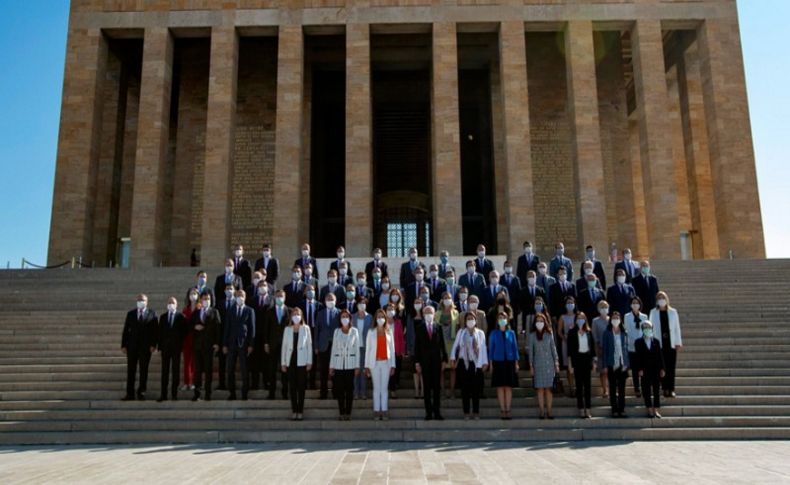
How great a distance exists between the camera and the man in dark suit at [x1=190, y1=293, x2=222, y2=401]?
9.53 m

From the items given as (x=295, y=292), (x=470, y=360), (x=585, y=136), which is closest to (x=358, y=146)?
(x=585, y=136)

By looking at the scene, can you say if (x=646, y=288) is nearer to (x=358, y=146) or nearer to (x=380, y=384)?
(x=380, y=384)

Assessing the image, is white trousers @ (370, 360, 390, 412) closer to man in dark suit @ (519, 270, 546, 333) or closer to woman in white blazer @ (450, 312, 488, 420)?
woman in white blazer @ (450, 312, 488, 420)

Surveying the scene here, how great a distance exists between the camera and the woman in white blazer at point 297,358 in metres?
8.88

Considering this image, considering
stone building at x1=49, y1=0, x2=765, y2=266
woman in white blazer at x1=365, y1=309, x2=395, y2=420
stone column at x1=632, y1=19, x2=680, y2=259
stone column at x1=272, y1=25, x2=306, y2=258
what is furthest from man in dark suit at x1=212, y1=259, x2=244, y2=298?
stone column at x1=632, y1=19, x2=680, y2=259

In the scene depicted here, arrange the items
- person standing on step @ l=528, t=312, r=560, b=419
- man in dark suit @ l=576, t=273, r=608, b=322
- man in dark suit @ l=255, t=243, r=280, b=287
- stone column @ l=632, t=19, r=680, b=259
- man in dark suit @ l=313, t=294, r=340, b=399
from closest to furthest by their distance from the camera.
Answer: person standing on step @ l=528, t=312, r=560, b=419, man in dark suit @ l=313, t=294, r=340, b=399, man in dark suit @ l=576, t=273, r=608, b=322, man in dark suit @ l=255, t=243, r=280, b=287, stone column @ l=632, t=19, r=680, b=259

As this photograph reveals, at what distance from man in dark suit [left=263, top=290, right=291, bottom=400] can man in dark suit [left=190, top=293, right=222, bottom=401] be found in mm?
753

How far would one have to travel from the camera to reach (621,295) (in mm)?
10336

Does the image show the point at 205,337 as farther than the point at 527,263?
No

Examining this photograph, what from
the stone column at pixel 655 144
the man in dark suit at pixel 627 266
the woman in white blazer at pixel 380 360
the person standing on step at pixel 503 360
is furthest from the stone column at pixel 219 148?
the stone column at pixel 655 144

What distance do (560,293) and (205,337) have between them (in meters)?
5.80

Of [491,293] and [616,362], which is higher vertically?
[491,293]

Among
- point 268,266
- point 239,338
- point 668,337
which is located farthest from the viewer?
point 268,266

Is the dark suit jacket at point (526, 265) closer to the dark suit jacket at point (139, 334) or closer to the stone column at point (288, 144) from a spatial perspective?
the dark suit jacket at point (139, 334)
